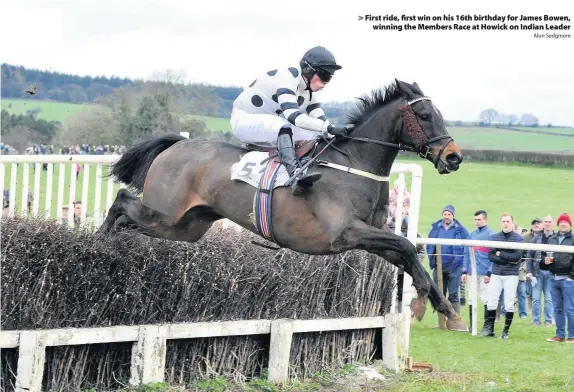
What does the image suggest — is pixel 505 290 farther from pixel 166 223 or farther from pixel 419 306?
pixel 166 223

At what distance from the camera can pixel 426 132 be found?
21.3 ft

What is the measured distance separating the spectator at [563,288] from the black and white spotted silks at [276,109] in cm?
490

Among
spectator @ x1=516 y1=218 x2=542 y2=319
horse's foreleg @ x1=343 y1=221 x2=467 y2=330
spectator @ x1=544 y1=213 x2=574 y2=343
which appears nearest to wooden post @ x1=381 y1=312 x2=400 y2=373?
horse's foreleg @ x1=343 y1=221 x2=467 y2=330

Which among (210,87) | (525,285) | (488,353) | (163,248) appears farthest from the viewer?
(210,87)

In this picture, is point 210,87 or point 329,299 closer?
point 329,299

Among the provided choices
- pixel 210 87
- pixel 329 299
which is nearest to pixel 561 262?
pixel 329 299

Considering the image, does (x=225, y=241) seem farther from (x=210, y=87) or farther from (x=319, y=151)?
(x=210, y=87)

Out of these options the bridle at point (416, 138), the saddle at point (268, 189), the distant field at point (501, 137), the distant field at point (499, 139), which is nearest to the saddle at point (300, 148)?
the saddle at point (268, 189)

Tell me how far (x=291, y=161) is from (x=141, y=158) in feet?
6.06

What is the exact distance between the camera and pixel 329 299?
26.8 ft

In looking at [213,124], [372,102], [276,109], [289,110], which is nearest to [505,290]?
[372,102]

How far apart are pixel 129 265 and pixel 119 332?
0.54 m

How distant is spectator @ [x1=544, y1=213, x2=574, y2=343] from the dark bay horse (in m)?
4.29

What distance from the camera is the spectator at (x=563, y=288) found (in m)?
10.5
